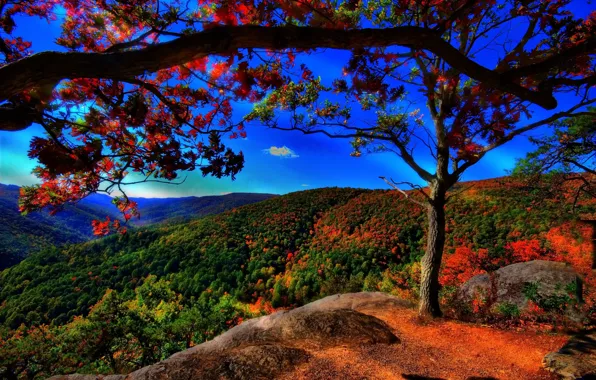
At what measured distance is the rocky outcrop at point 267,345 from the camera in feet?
12.0

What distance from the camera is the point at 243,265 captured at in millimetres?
36750

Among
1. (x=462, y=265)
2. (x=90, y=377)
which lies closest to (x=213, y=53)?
(x=90, y=377)

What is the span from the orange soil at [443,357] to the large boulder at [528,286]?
5.69 ft

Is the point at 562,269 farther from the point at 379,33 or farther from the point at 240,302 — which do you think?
the point at 240,302

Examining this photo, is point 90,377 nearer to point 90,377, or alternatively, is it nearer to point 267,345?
point 90,377

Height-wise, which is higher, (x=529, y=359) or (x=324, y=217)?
(x=324, y=217)

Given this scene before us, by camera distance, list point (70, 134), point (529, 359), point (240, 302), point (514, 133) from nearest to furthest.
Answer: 1. point (70, 134)
2. point (529, 359)
3. point (514, 133)
4. point (240, 302)

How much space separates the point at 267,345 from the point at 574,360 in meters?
4.04

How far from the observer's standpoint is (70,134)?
312 centimetres

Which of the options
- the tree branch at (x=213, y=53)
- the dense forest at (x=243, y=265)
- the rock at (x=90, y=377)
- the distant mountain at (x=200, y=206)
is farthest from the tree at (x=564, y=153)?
the distant mountain at (x=200, y=206)

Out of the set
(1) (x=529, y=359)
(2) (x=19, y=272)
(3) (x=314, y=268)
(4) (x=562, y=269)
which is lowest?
(2) (x=19, y=272)

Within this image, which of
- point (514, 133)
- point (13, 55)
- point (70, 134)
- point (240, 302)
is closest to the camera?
point (70, 134)

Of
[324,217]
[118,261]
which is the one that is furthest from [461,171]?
[118,261]

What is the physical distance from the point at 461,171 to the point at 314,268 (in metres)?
26.5
